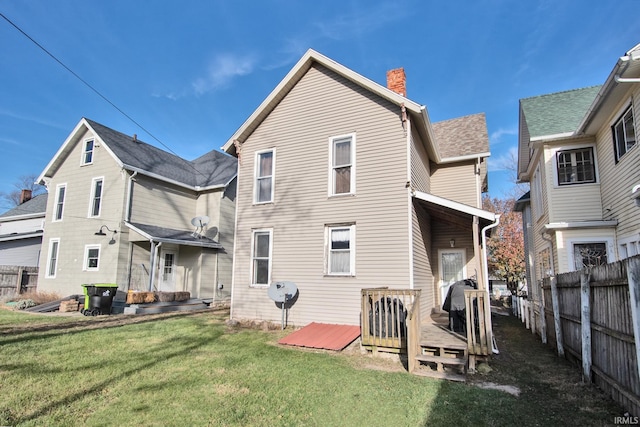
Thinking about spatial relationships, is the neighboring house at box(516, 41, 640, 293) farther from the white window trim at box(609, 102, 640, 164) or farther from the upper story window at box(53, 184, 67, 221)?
the upper story window at box(53, 184, 67, 221)

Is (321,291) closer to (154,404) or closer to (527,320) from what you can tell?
(154,404)

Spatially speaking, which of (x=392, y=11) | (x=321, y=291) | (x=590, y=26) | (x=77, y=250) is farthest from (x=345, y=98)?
(x=77, y=250)

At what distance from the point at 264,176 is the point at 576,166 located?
31.0 feet

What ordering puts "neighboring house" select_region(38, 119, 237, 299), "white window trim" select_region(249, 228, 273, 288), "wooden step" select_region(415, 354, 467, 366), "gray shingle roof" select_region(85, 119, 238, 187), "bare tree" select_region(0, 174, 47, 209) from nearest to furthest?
"wooden step" select_region(415, 354, 467, 366) → "white window trim" select_region(249, 228, 273, 288) → "neighboring house" select_region(38, 119, 237, 299) → "gray shingle roof" select_region(85, 119, 238, 187) → "bare tree" select_region(0, 174, 47, 209)

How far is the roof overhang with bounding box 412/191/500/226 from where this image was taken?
817cm

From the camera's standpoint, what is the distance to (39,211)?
893 inches

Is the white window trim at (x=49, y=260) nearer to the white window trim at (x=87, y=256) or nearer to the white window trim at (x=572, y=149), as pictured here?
the white window trim at (x=87, y=256)

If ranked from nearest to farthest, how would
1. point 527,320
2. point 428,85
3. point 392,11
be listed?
point 527,320
point 392,11
point 428,85

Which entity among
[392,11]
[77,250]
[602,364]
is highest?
[392,11]

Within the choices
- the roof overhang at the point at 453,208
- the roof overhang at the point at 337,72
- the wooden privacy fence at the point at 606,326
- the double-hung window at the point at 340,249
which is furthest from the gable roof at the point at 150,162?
the wooden privacy fence at the point at 606,326

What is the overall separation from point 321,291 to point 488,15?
12.8 m

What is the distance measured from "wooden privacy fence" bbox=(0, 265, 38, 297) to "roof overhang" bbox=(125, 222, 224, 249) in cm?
720

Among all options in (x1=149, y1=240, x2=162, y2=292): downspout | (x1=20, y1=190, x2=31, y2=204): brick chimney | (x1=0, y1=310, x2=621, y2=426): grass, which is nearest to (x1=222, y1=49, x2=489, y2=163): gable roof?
(x1=149, y1=240, x2=162, y2=292): downspout

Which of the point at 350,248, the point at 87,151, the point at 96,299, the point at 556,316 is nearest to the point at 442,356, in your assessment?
the point at 556,316
